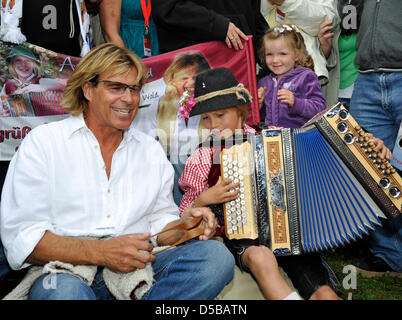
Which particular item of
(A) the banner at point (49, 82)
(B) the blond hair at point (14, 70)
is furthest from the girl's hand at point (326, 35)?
(B) the blond hair at point (14, 70)

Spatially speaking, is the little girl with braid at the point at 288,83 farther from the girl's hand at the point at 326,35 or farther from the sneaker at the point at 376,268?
the sneaker at the point at 376,268

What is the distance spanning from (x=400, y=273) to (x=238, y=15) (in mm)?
2424

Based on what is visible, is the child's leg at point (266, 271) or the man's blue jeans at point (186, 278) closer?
the man's blue jeans at point (186, 278)

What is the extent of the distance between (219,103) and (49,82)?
4.25 ft

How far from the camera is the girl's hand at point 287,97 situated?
10.9ft

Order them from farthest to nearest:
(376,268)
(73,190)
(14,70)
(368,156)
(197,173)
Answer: (376,268), (14,70), (197,173), (368,156), (73,190)

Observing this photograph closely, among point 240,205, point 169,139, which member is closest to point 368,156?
point 240,205

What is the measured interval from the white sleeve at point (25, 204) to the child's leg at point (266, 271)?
1100 mm

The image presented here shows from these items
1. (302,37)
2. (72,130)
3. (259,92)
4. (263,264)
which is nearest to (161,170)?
(72,130)

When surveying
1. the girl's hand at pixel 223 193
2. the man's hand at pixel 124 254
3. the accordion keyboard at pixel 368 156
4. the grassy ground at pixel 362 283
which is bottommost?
the grassy ground at pixel 362 283

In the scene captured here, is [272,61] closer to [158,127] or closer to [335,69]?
[335,69]

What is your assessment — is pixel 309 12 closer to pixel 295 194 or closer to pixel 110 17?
pixel 110 17

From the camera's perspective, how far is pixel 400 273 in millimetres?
3422

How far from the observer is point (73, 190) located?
230cm
